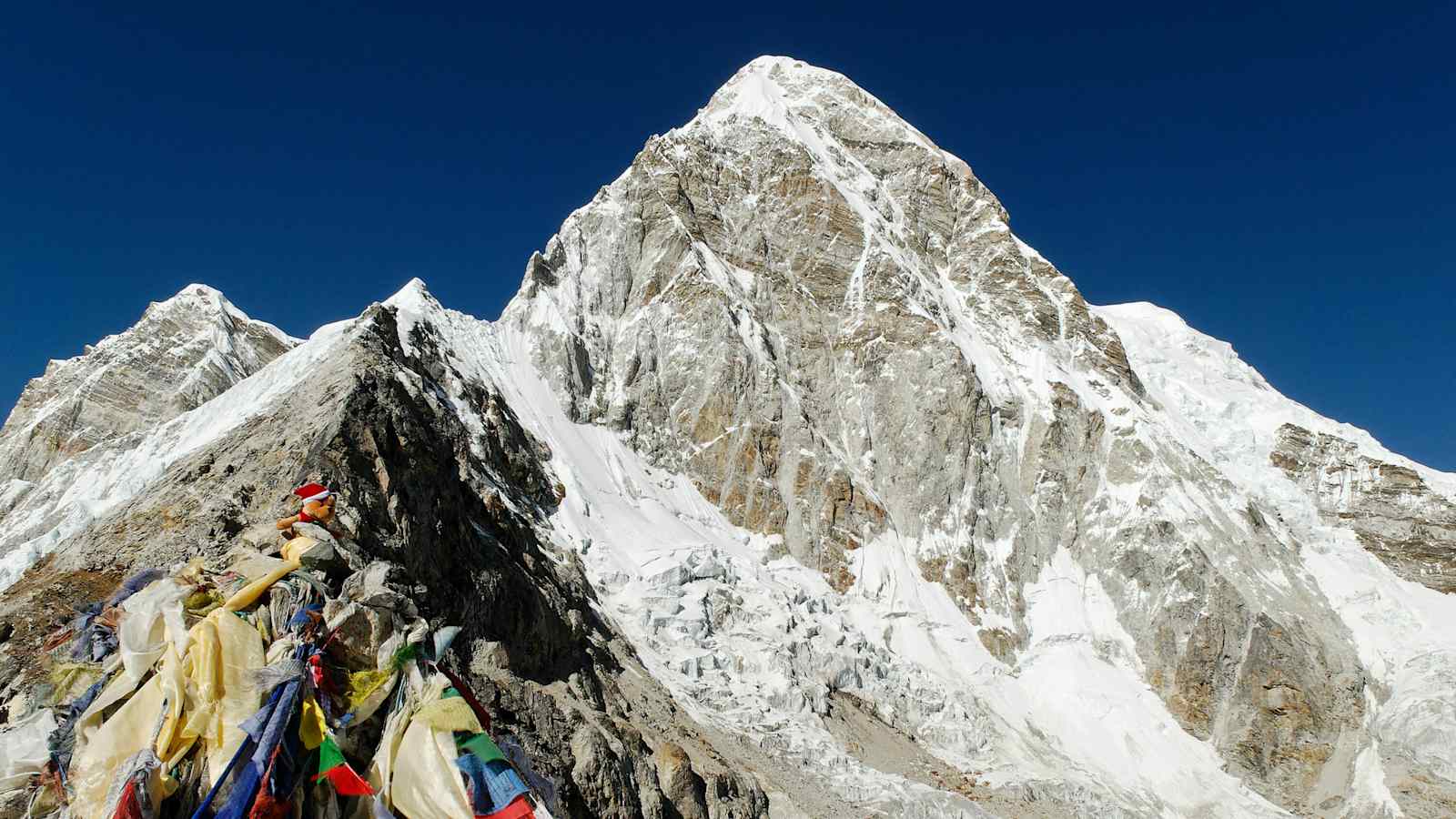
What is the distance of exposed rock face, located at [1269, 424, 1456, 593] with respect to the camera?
64000 millimetres

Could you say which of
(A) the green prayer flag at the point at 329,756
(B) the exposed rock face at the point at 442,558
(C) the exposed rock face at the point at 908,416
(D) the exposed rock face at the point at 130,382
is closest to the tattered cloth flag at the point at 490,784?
(A) the green prayer flag at the point at 329,756

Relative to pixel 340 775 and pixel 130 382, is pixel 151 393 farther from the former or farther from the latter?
pixel 340 775

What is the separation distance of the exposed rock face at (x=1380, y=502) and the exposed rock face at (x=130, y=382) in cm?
8565

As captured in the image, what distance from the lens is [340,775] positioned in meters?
7.34

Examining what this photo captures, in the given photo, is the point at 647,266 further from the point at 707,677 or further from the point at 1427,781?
the point at 1427,781

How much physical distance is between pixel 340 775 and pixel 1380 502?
277ft

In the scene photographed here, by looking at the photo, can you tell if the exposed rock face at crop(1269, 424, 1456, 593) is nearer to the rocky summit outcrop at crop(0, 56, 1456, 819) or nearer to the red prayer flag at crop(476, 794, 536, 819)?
the rocky summit outcrop at crop(0, 56, 1456, 819)

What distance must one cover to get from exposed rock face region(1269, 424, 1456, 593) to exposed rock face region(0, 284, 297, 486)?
281 feet

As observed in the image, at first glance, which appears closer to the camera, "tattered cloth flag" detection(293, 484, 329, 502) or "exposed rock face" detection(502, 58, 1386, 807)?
"tattered cloth flag" detection(293, 484, 329, 502)

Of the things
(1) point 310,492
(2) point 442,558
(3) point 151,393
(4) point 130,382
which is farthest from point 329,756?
(4) point 130,382

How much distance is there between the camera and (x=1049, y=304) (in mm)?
76875

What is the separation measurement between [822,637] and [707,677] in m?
8.68

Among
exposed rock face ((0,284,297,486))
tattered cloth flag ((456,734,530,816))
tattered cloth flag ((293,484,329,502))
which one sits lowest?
tattered cloth flag ((456,734,530,816))

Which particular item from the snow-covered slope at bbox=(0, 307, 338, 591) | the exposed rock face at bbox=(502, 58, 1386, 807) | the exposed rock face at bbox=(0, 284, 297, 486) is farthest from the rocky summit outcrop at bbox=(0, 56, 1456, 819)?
the exposed rock face at bbox=(0, 284, 297, 486)
